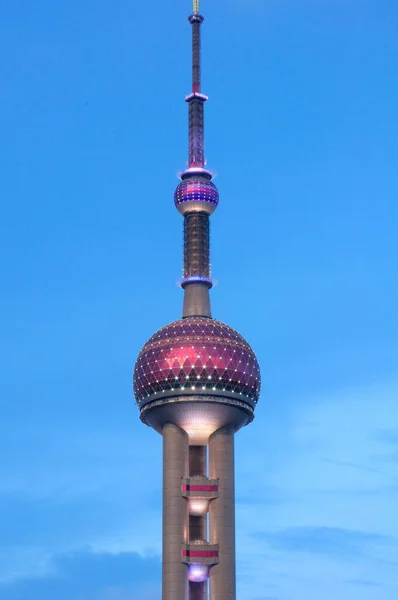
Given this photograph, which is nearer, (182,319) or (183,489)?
(183,489)

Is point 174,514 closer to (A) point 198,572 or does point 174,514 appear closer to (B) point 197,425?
Answer: (A) point 198,572

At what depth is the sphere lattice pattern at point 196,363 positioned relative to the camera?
188m

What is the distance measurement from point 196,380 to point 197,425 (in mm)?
7036

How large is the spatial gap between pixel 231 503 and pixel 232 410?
14313 millimetres

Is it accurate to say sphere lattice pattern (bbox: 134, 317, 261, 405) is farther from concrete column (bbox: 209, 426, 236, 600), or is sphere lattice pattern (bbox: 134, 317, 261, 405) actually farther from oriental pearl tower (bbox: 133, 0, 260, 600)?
concrete column (bbox: 209, 426, 236, 600)

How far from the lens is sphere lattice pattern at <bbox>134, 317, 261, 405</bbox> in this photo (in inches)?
7387

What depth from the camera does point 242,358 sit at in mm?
192875

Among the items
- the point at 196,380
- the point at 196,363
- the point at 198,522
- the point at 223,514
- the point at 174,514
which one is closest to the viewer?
the point at 174,514

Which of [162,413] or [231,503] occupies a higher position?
[162,413]

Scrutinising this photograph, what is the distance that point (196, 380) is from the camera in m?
187

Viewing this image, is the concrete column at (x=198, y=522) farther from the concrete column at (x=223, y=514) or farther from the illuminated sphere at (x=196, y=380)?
the concrete column at (x=223, y=514)

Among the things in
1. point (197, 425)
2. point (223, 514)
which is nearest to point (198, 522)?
point (223, 514)

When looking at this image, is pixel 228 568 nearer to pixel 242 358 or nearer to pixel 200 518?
pixel 200 518

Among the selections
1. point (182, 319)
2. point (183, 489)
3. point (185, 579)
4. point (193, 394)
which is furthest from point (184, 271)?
point (185, 579)
